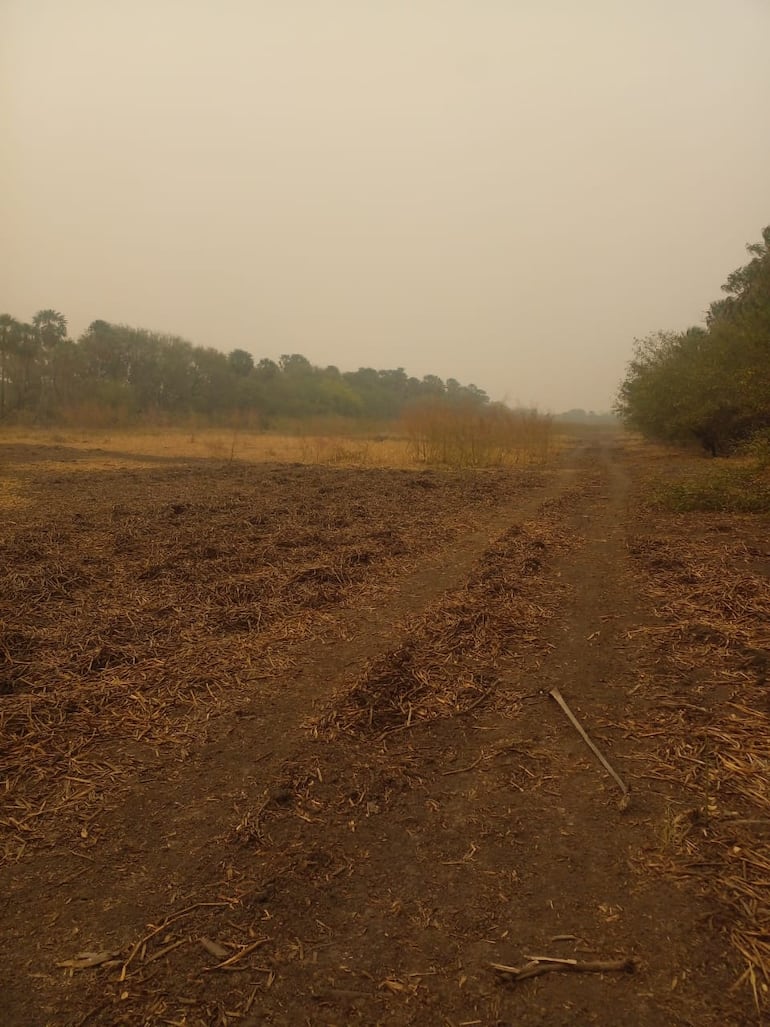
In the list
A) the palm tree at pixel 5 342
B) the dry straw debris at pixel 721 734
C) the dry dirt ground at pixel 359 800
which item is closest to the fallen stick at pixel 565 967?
the dry dirt ground at pixel 359 800

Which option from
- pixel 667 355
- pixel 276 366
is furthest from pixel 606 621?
pixel 276 366

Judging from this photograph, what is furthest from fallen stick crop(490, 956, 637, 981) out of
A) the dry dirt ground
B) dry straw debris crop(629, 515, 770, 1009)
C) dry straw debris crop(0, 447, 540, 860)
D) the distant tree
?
the distant tree

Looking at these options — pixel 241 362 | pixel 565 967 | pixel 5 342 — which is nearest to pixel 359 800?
pixel 565 967

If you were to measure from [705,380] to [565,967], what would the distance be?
19.0 metres

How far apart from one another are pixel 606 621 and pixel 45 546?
5.66 meters

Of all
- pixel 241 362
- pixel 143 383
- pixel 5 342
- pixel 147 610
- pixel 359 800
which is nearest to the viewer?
pixel 359 800

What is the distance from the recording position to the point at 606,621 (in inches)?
160

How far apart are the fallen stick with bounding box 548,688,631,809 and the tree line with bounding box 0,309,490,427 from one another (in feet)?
56.5

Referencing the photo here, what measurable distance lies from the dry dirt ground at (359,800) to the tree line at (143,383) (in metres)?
16.3

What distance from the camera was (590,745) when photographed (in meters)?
2.52

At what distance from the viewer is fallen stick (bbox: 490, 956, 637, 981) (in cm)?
149

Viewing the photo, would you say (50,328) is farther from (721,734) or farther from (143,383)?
(721,734)

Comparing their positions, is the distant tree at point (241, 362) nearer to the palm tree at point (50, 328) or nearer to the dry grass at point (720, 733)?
the palm tree at point (50, 328)

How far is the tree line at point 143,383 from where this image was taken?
33.2 meters
